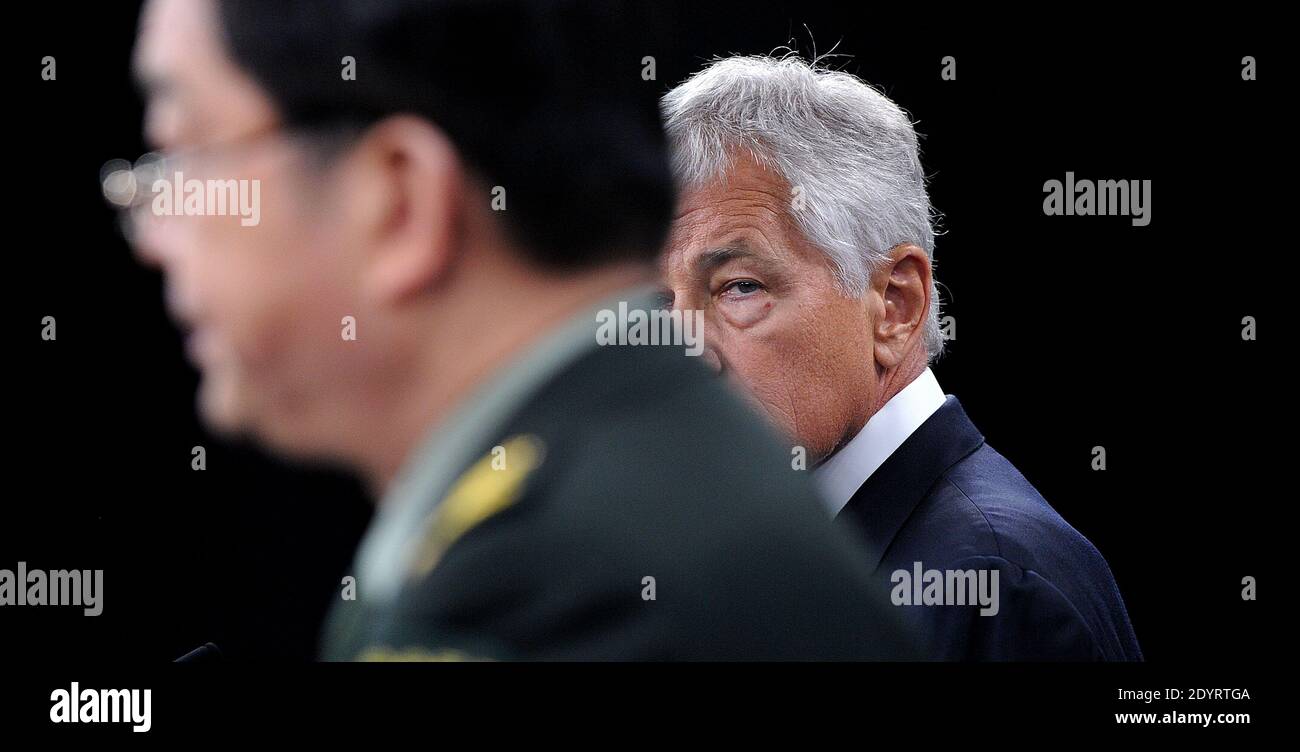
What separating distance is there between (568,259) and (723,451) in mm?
224

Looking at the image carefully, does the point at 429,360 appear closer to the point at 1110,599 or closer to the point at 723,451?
the point at 723,451

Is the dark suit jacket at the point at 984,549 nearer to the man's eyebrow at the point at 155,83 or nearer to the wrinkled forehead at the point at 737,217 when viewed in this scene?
the wrinkled forehead at the point at 737,217

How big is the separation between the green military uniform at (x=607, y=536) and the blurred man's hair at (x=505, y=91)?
0.39 ft

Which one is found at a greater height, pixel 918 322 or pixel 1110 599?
pixel 918 322

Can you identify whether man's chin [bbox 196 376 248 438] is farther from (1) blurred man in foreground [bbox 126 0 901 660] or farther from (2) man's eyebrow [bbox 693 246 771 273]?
(2) man's eyebrow [bbox 693 246 771 273]

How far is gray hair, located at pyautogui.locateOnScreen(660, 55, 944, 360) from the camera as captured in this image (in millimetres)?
2734

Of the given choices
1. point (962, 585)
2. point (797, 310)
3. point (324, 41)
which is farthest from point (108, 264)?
point (324, 41)

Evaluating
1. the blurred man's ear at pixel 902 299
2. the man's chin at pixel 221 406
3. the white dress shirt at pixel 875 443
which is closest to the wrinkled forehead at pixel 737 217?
the blurred man's ear at pixel 902 299

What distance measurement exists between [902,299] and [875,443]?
30cm

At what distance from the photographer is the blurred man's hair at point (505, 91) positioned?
47.0 inches

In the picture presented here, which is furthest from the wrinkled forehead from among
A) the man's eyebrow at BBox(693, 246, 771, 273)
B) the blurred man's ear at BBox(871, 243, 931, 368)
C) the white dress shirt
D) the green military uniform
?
the green military uniform

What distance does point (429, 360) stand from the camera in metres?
1.20

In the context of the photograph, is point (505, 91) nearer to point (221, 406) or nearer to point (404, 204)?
point (404, 204)

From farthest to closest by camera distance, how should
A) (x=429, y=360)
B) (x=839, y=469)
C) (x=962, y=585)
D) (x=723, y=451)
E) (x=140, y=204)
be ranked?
(x=839, y=469)
(x=962, y=585)
(x=140, y=204)
(x=429, y=360)
(x=723, y=451)
